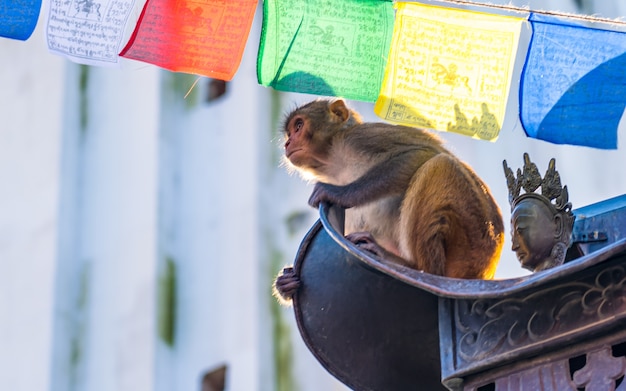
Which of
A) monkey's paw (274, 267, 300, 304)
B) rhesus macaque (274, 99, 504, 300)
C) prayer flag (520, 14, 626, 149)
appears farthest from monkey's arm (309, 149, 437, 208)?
prayer flag (520, 14, 626, 149)

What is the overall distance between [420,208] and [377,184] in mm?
228

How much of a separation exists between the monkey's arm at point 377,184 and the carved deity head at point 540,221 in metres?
0.72

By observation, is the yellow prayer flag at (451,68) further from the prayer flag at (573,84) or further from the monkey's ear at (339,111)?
the monkey's ear at (339,111)

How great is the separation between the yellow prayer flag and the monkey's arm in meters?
0.19

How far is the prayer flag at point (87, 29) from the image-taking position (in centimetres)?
668

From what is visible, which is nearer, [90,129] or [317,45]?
[317,45]

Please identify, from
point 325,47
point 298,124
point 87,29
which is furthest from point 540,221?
point 87,29

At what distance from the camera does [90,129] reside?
2083cm

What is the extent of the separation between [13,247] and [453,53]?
45.6 ft

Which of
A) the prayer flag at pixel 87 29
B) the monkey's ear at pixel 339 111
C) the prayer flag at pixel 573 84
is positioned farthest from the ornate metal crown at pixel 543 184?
the prayer flag at pixel 87 29

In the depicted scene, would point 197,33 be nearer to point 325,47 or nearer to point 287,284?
point 325,47

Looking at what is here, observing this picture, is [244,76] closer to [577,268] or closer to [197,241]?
[197,241]

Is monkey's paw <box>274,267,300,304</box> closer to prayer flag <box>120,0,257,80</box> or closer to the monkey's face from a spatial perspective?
prayer flag <box>120,0,257,80</box>

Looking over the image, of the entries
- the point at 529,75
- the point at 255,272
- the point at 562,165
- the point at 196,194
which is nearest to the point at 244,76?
the point at 196,194
